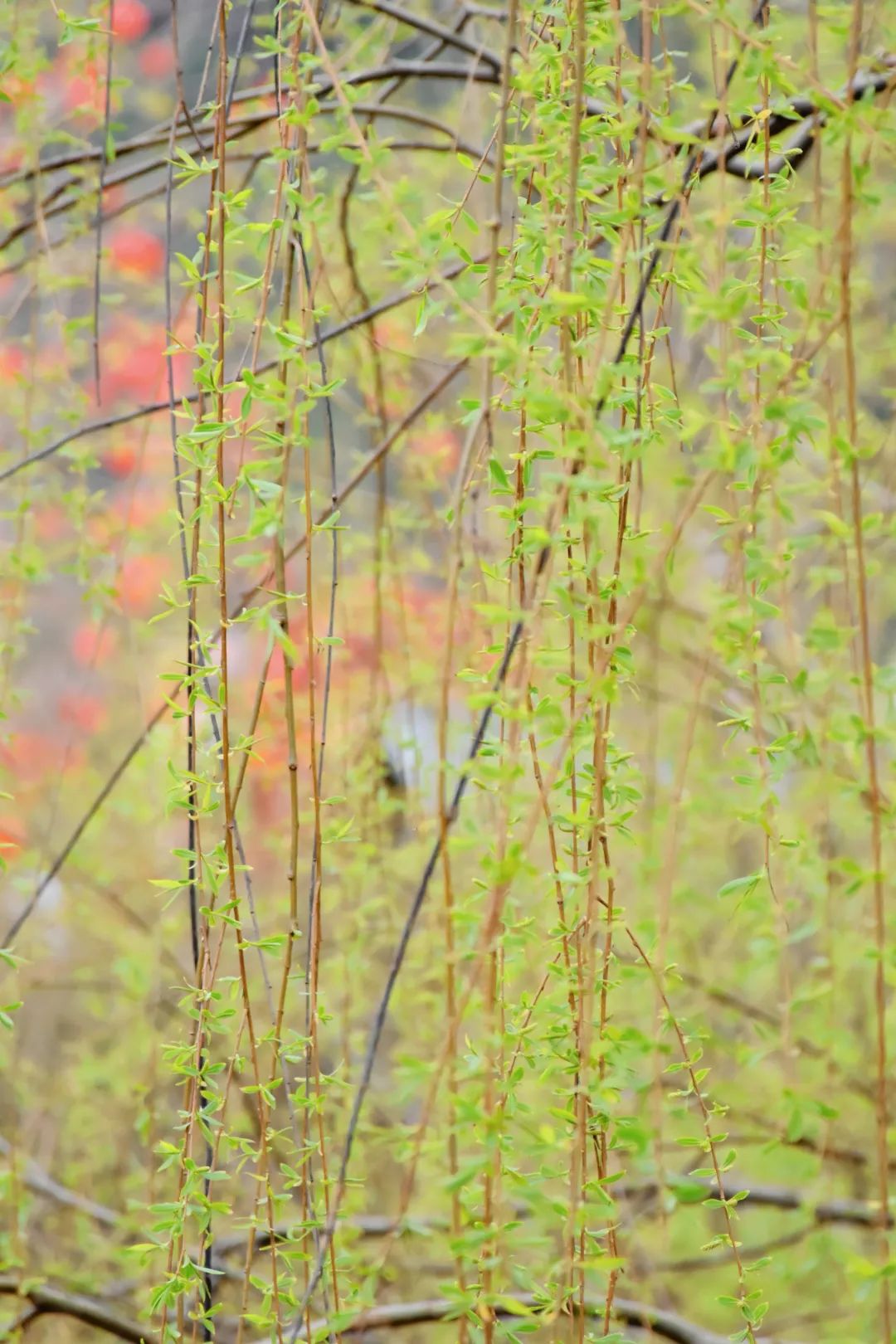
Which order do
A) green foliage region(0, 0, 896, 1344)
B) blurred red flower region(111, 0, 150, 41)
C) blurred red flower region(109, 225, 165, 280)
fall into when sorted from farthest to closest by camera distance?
blurred red flower region(109, 225, 165, 280) → blurred red flower region(111, 0, 150, 41) → green foliage region(0, 0, 896, 1344)

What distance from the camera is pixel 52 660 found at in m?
6.00

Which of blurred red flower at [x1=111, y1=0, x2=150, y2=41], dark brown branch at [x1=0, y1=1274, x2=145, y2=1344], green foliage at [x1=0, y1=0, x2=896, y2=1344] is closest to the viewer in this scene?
green foliage at [x1=0, y1=0, x2=896, y2=1344]

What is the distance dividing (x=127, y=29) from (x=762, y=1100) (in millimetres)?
3303

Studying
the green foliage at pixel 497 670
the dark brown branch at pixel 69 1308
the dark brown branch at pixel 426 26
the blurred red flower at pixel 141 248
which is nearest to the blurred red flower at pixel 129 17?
the green foliage at pixel 497 670

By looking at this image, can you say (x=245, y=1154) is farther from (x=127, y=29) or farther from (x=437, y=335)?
(x=127, y=29)

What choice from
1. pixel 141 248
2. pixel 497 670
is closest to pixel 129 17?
pixel 141 248

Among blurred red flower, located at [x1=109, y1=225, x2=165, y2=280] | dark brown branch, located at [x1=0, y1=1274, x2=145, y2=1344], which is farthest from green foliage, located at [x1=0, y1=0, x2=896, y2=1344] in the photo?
blurred red flower, located at [x1=109, y1=225, x2=165, y2=280]

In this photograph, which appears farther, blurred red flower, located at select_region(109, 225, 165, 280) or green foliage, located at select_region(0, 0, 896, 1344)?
blurred red flower, located at select_region(109, 225, 165, 280)

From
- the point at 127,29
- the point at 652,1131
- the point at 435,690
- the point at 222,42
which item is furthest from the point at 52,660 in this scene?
the point at 652,1131

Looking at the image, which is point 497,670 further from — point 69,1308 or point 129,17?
point 129,17

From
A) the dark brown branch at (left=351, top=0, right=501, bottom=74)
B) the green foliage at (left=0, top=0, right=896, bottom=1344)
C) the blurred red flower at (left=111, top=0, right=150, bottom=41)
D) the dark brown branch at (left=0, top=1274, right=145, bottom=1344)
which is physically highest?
the blurred red flower at (left=111, top=0, right=150, bottom=41)

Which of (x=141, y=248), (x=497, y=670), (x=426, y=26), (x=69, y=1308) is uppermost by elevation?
(x=141, y=248)

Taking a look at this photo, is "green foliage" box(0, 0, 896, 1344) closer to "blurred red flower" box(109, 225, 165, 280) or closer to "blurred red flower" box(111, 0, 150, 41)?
"blurred red flower" box(111, 0, 150, 41)

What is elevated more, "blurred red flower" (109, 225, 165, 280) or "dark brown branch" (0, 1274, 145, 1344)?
"blurred red flower" (109, 225, 165, 280)
